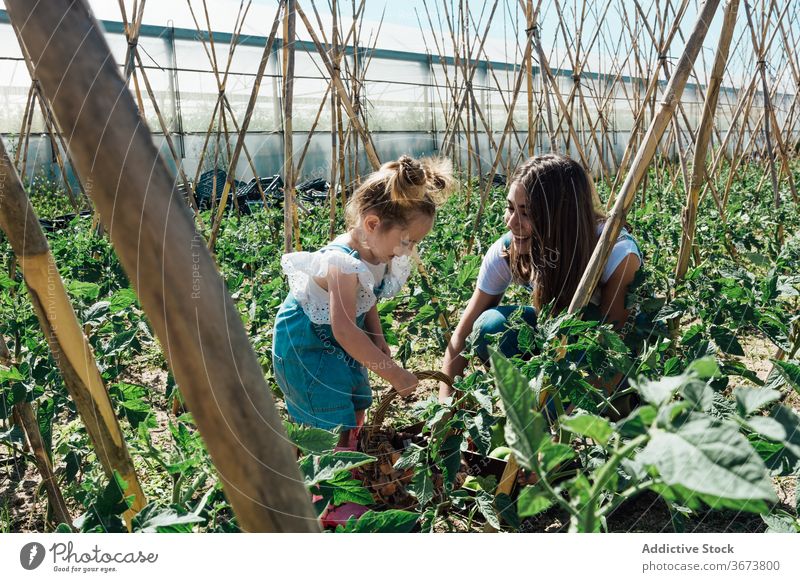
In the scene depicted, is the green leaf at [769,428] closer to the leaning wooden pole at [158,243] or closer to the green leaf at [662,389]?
the green leaf at [662,389]

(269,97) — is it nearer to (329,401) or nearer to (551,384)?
(329,401)

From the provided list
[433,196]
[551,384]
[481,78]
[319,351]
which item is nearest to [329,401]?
[319,351]

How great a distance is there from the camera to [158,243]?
0.37 meters

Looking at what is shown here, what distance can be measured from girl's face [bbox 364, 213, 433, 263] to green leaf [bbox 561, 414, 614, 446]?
40.4 inches

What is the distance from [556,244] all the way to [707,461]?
45.0 inches

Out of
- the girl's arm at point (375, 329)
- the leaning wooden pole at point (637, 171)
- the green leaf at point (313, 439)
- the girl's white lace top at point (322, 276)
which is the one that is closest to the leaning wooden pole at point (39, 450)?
the green leaf at point (313, 439)

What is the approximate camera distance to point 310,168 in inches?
207

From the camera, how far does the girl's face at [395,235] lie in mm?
1429

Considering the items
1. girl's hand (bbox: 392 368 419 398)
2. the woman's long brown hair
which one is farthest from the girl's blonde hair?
girl's hand (bbox: 392 368 419 398)

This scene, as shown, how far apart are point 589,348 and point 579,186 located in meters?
0.66

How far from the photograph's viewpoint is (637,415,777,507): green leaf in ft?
1.20

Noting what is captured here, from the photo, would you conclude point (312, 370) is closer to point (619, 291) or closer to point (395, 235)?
point (395, 235)

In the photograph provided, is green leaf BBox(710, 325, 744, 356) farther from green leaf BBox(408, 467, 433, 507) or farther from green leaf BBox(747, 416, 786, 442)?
green leaf BBox(747, 416, 786, 442)
